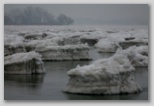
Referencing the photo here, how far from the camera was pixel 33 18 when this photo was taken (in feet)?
34.5

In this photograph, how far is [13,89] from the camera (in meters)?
10.2

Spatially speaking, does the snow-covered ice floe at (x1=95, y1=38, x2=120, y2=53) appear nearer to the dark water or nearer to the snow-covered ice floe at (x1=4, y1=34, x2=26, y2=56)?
the dark water

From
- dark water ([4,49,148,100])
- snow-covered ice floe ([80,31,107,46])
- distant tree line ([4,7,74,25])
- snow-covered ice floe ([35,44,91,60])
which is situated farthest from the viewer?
snow-covered ice floe ([35,44,91,60])

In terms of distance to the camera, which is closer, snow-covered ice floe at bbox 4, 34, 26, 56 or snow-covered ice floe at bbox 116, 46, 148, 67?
snow-covered ice floe at bbox 116, 46, 148, 67

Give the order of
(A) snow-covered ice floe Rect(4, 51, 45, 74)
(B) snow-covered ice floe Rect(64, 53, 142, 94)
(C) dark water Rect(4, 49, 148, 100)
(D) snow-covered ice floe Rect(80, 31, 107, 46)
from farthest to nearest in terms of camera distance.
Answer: (A) snow-covered ice floe Rect(4, 51, 45, 74), (D) snow-covered ice floe Rect(80, 31, 107, 46), (B) snow-covered ice floe Rect(64, 53, 142, 94), (C) dark water Rect(4, 49, 148, 100)

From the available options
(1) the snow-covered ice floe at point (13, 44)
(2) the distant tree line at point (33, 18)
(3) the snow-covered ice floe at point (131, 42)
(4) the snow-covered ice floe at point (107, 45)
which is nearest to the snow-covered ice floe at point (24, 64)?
(1) the snow-covered ice floe at point (13, 44)

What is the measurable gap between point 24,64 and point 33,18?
1249mm

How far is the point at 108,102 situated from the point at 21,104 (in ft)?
4.50

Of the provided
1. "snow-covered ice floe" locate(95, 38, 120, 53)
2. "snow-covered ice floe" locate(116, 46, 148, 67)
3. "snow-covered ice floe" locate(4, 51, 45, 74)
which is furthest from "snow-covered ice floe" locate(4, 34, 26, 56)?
"snow-covered ice floe" locate(116, 46, 148, 67)

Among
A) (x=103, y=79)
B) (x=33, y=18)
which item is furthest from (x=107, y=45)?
(x=33, y=18)

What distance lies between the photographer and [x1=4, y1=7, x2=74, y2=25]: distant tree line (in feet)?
33.7

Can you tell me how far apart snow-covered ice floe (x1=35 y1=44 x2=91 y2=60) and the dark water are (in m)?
0.14

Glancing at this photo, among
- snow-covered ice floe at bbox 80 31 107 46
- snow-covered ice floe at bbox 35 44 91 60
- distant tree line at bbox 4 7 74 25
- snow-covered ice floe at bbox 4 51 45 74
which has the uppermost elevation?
distant tree line at bbox 4 7 74 25

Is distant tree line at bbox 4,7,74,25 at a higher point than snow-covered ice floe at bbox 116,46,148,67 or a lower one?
higher
